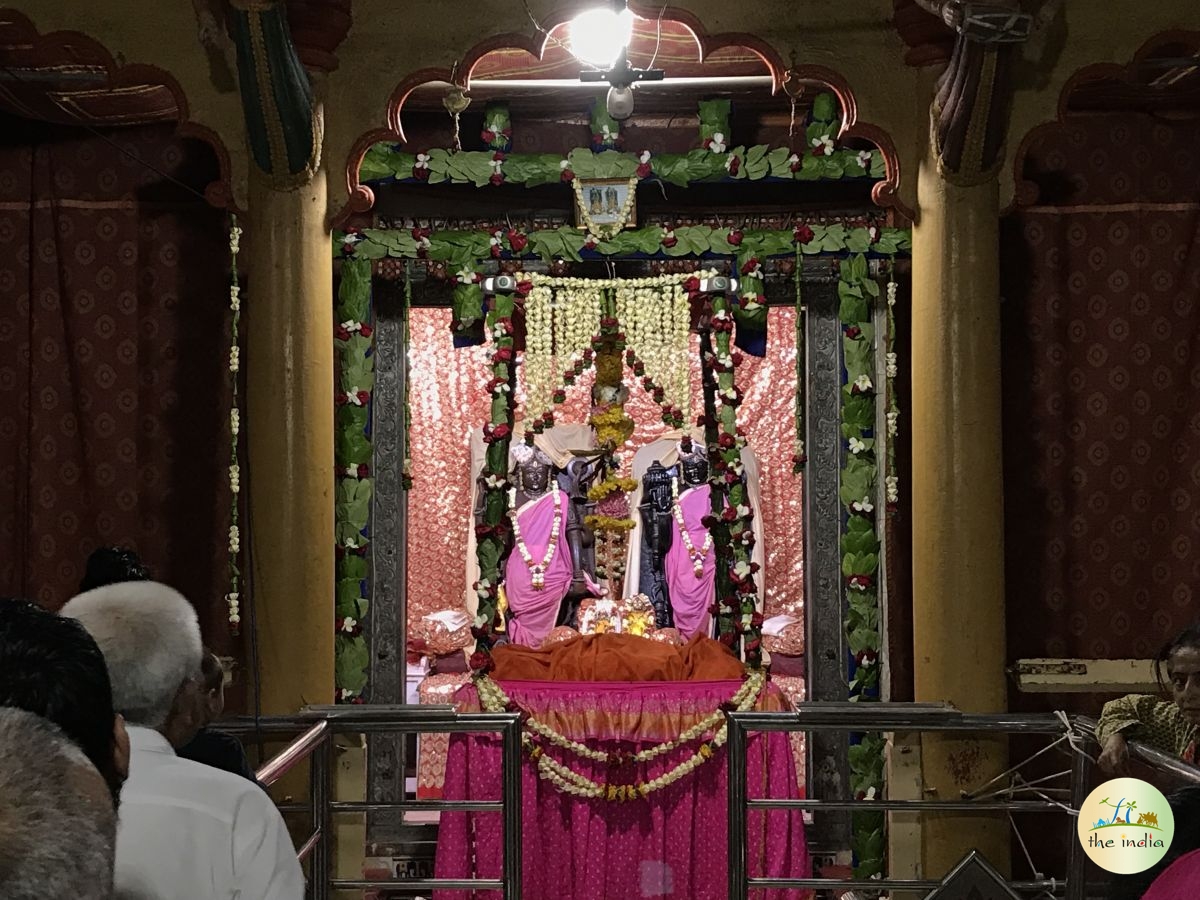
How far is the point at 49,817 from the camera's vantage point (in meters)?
1.62

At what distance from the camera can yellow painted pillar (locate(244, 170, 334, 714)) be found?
645 cm

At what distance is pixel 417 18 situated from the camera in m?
6.57

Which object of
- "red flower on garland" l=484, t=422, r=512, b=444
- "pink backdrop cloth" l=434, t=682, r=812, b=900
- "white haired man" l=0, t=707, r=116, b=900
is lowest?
"pink backdrop cloth" l=434, t=682, r=812, b=900

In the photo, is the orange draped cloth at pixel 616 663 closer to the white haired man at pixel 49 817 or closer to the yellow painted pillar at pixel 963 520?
the yellow painted pillar at pixel 963 520

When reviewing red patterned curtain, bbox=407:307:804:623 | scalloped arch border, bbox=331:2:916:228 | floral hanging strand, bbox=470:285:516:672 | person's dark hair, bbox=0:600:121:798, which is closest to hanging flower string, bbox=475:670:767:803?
floral hanging strand, bbox=470:285:516:672

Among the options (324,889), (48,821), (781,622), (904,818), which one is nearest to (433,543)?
(781,622)

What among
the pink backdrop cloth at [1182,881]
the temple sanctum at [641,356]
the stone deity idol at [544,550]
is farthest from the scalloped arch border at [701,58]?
the pink backdrop cloth at [1182,881]

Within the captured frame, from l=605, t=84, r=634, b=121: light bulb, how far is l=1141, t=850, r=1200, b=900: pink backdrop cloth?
511 centimetres

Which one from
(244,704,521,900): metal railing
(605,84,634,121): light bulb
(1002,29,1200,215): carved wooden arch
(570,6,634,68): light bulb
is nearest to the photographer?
(244,704,521,900): metal railing

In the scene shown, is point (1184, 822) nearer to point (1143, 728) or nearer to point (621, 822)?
point (1143, 728)

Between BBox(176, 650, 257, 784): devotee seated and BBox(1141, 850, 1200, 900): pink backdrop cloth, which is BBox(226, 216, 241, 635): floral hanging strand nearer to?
BBox(176, 650, 257, 784): devotee seated

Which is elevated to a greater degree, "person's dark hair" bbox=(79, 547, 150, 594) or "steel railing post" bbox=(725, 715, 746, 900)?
"person's dark hair" bbox=(79, 547, 150, 594)

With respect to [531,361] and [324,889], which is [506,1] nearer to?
[531,361]

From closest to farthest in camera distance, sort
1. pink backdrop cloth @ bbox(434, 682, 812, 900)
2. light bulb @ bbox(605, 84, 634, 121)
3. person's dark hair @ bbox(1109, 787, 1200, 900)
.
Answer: person's dark hair @ bbox(1109, 787, 1200, 900), pink backdrop cloth @ bbox(434, 682, 812, 900), light bulb @ bbox(605, 84, 634, 121)
